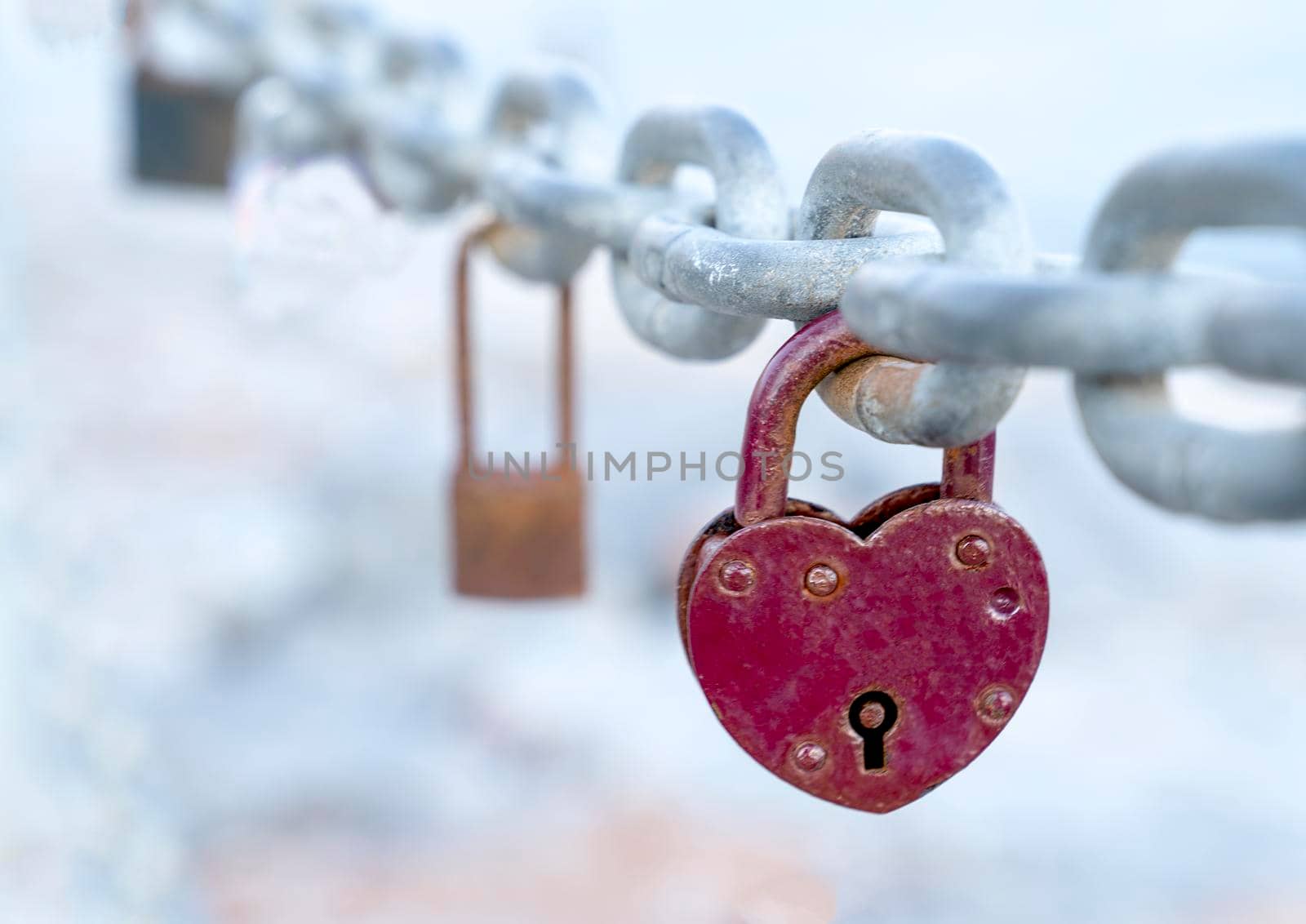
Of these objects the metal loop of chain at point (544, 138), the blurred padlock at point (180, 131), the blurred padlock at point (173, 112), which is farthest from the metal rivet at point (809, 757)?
the blurred padlock at point (180, 131)

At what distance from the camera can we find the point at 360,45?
79 centimetres

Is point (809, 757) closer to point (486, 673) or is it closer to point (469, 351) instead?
point (469, 351)

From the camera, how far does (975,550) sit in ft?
1.35

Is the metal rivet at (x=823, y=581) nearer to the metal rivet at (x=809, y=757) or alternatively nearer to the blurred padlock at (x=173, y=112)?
the metal rivet at (x=809, y=757)

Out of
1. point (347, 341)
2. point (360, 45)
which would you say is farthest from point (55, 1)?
point (347, 341)

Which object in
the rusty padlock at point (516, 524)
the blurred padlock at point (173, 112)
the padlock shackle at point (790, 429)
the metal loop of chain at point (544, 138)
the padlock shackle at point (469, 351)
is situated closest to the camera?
the padlock shackle at point (790, 429)

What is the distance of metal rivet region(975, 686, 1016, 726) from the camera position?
413 millimetres

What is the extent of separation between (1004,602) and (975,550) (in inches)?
0.7

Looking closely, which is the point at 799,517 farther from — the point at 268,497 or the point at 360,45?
the point at 268,497

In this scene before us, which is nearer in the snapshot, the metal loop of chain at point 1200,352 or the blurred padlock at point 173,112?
the metal loop of chain at point 1200,352

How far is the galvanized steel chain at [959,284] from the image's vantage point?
0.24 m

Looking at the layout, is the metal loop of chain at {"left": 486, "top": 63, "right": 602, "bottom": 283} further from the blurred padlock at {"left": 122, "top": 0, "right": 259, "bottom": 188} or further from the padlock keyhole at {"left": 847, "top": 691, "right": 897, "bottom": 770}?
the blurred padlock at {"left": 122, "top": 0, "right": 259, "bottom": 188}

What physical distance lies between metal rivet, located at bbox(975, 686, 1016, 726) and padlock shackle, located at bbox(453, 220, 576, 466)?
14.6 inches

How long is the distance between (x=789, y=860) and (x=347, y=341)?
7.57 ft
